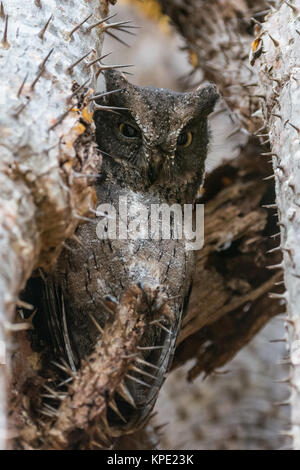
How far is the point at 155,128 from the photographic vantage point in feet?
6.37

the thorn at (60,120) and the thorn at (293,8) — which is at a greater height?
the thorn at (293,8)

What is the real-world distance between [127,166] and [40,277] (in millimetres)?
536

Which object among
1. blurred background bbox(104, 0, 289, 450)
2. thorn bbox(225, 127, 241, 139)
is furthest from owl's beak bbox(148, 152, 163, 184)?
blurred background bbox(104, 0, 289, 450)

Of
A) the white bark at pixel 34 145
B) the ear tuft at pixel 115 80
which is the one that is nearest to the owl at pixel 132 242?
→ the ear tuft at pixel 115 80

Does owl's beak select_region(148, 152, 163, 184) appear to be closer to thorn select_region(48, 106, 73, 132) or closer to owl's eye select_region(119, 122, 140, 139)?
owl's eye select_region(119, 122, 140, 139)

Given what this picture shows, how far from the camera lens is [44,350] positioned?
6.08 feet

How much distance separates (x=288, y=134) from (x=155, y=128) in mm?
580

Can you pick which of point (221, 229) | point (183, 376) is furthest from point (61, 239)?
point (183, 376)

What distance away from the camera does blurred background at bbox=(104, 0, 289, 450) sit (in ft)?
11.4

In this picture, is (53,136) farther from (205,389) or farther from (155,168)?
(205,389)

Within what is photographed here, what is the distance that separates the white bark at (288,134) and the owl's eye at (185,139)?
0.34m

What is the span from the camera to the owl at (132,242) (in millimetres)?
1875

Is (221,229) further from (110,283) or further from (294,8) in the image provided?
(294,8)

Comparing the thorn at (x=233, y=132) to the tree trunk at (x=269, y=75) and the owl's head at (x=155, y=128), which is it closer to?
the tree trunk at (x=269, y=75)
